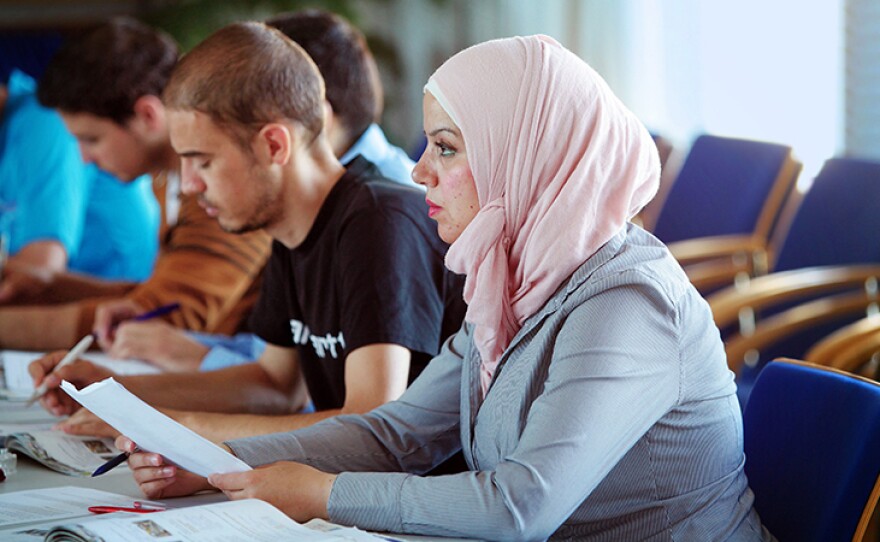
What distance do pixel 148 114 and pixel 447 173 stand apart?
5.51 feet

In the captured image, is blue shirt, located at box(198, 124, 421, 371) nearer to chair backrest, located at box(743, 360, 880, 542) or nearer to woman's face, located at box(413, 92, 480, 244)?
woman's face, located at box(413, 92, 480, 244)

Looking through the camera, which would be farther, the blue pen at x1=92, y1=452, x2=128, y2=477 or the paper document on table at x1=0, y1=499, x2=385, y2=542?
the blue pen at x1=92, y1=452, x2=128, y2=477

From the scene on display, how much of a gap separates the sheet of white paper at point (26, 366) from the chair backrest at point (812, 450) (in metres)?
1.21

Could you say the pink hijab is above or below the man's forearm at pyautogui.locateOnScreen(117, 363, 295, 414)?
above

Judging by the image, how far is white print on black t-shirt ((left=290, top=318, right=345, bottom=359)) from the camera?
6.08 ft

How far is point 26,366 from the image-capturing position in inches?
88.7

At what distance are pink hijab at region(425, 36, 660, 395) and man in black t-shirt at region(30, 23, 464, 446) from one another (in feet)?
1.21

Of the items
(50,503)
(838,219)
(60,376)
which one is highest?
(50,503)

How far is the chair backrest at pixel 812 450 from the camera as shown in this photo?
1.30 meters

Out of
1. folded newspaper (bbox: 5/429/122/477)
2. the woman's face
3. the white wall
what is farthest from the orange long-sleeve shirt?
the white wall

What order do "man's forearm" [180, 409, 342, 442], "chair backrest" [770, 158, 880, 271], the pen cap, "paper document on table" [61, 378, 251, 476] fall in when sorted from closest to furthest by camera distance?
"paper document on table" [61, 378, 251, 476]
the pen cap
"man's forearm" [180, 409, 342, 442]
"chair backrest" [770, 158, 880, 271]

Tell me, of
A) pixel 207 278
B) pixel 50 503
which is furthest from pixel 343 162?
pixel 50 503

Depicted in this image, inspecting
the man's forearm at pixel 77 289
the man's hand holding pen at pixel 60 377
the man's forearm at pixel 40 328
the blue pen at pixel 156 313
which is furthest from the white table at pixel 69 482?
the man's forearm at pixel 77 289

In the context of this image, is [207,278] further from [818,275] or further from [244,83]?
[818,275]
